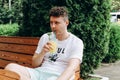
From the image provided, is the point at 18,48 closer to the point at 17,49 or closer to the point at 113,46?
the point at 17,49

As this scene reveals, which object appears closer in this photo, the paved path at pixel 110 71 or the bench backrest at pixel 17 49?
the bench backrest at pixel 17 49

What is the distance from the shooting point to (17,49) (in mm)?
5559

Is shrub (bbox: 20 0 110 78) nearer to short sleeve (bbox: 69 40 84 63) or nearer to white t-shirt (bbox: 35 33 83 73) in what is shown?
white t-shirt (bbox: 35 33 83 73)

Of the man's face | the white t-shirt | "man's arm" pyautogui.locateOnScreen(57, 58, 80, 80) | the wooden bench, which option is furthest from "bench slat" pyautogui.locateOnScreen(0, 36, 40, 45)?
"man's arm" pyautogui.locateOnScreen(57, 58, 80, 80)

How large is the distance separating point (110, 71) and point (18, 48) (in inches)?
146

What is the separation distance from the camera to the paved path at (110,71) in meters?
7.74

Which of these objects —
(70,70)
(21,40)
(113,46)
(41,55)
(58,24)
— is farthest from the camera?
(113,46)

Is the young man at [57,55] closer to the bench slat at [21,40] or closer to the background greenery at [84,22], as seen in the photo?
the bench slat at [21,40]

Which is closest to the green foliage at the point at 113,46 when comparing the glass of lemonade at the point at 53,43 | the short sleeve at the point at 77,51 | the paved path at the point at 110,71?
the paved path at the point at 110,71

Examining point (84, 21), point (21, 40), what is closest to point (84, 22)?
point (84, 21)

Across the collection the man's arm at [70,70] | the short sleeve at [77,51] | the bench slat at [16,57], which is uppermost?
the short sleeve at [77,51]

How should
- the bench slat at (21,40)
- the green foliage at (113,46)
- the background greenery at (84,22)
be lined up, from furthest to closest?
the green foliage at (113,46), the background greenery at (84,22), the bench slat at (21,40)

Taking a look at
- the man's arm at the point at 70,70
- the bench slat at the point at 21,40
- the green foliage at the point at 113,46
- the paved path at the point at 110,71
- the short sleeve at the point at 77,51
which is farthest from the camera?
the green foliage at the point at 113,46

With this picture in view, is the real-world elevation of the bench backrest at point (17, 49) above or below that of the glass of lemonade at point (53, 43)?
below
